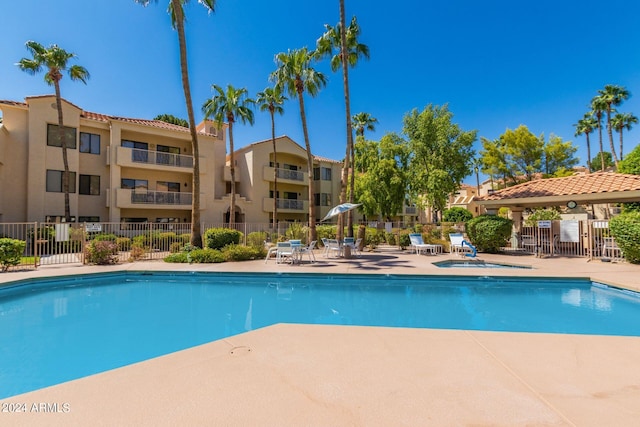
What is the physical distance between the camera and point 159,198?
23.3 metres

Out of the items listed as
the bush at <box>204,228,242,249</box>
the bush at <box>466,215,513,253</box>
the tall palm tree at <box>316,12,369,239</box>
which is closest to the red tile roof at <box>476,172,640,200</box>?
the bush at <box>466,215,513,253</box>

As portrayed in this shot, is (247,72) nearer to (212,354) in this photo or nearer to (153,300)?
(153,300)

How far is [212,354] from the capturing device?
4.05 m

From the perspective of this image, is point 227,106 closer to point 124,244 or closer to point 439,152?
point 124,244

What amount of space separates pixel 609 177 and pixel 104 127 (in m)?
30.9

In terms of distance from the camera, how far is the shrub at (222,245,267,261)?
14.4 metres

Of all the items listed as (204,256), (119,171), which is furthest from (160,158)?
(204,256)

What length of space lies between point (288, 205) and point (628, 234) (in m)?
24.0

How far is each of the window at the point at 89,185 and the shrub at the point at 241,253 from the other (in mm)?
14146

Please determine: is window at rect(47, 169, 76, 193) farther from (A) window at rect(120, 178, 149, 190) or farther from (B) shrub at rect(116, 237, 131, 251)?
(B) shrub at rect(116, 237, 131, 251)

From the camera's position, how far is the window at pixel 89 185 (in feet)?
71.8

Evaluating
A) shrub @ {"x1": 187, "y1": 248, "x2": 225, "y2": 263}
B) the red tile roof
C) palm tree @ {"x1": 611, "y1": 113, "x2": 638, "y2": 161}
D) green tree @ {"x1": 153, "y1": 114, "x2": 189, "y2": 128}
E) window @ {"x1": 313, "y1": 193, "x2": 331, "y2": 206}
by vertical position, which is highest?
green tree @ {"x1": 153, "y1": 114, "x2": 189, "y2": 128}

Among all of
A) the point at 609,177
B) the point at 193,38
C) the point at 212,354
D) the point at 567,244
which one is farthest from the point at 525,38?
the point at 212,354

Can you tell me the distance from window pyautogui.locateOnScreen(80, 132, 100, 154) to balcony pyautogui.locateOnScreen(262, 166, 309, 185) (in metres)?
12.7
